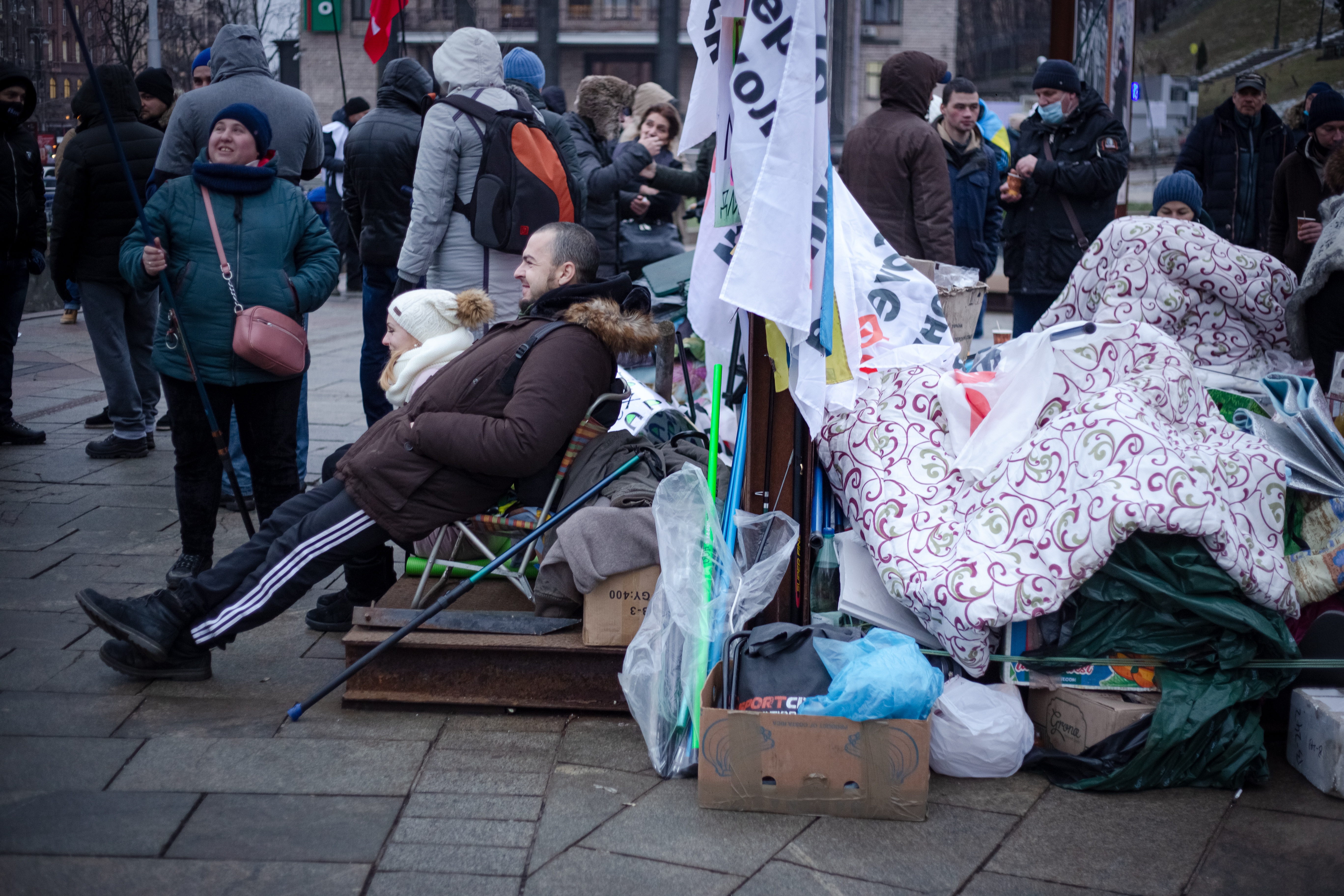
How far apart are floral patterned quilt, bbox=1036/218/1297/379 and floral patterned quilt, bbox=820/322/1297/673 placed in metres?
0.73

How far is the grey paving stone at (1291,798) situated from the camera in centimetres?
322

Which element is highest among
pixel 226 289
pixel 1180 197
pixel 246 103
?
pixel 246 103

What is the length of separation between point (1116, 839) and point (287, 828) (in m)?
2.00

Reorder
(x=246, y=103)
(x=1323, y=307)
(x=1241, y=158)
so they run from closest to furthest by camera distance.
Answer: (x=1323, y=307) → (x=246, y=103) → (x=1241, y=158)

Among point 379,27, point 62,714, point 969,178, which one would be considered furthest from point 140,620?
point 969,178

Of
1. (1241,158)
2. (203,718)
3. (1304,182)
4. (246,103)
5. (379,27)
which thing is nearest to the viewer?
(203,718)

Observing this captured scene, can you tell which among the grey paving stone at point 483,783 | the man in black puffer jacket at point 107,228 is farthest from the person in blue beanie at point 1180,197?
the man in black puffer jacket at point 107,228

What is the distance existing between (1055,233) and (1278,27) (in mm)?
3483

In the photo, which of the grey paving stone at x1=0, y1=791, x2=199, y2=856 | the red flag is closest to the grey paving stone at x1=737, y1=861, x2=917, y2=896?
the grey paving stone at x1=0, y1=791, x2=199, y2=856

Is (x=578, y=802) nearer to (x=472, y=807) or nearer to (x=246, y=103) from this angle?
(x=472, y=807)

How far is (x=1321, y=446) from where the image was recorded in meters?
3.74

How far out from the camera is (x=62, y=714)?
3.64 metres

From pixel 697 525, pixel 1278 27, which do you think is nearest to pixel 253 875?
pixel 697 525

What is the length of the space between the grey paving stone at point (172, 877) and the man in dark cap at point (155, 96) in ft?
17.5
